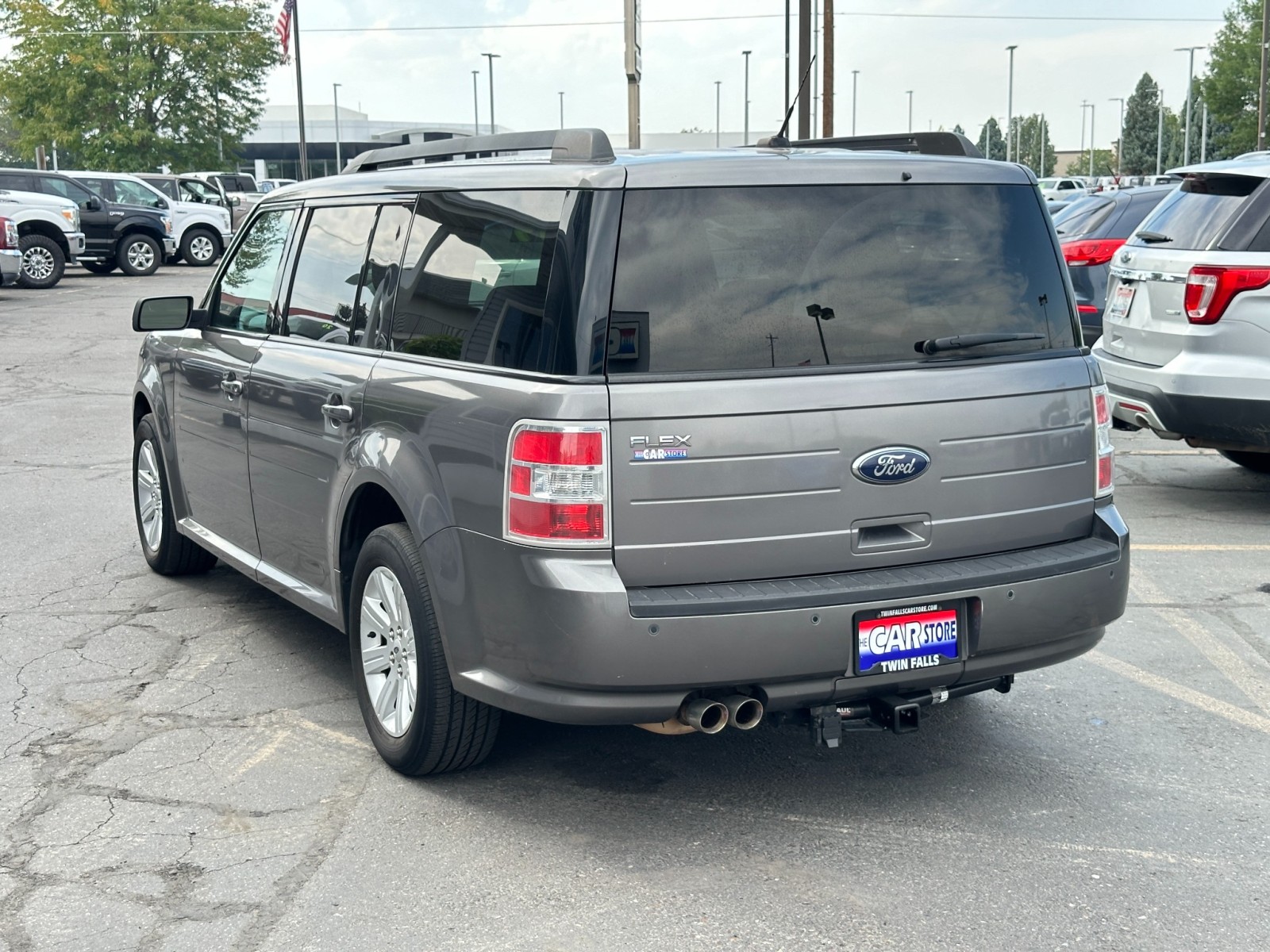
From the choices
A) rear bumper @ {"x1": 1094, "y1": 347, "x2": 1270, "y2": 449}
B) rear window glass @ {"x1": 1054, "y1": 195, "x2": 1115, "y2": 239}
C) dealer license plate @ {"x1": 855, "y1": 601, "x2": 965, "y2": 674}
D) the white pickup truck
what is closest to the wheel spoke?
dealer license plate @ {"x1": 855, "y1": 601, "x2": 965, "y2": 674}

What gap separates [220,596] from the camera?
6574 millimetres

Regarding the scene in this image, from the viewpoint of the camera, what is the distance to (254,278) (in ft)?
19.0

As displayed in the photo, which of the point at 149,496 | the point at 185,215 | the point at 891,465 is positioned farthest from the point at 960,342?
the point at 185,215

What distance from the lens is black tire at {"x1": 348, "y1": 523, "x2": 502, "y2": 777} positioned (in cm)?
412

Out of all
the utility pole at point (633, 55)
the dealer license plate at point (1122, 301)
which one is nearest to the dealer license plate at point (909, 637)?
the dealer license plate at point (1122, 301)

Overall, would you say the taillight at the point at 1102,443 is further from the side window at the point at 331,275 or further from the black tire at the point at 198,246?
the black tire at the point at 198,246

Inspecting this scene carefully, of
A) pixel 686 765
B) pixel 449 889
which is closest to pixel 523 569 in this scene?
pixel 449 889

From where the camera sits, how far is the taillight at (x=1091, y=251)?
12.1 meters

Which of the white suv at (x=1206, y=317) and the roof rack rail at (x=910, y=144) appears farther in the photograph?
the white suv at (x=1206, y=317)

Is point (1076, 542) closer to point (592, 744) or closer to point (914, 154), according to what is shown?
point (914, 154)

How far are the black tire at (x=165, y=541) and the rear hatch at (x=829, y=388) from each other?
3.51 metres

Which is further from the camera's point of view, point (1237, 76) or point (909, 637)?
point (1237, 76)

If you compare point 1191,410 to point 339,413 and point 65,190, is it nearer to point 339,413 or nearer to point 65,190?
point 339,413

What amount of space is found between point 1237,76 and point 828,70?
185 ft
